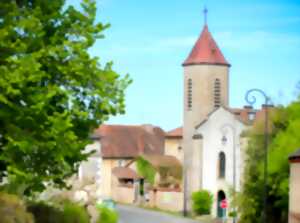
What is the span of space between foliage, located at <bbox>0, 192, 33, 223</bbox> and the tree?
54.9 inches

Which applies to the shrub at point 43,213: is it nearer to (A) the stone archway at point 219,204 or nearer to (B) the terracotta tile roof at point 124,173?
(A) the stone archway at point 219,204

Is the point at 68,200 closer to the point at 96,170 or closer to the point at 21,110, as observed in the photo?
the point at 21,110

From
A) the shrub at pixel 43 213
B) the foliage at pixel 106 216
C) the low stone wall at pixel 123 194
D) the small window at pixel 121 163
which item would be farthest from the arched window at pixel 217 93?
the shrub at pixel 43 213

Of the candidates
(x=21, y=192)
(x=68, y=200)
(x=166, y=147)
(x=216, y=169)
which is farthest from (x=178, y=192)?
(x=21, y=192)

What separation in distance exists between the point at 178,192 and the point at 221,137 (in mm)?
7417

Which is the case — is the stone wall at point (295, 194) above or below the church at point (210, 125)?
below

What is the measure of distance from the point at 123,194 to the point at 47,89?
73.3 meters

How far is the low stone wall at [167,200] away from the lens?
90.0 metres

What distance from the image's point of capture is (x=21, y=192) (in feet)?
104

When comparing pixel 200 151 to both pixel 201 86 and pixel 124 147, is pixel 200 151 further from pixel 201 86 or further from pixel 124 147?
pixel 124 147

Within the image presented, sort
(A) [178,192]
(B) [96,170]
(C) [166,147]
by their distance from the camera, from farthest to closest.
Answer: (C) [166,147]
(A) [178,192]
(B) [96,170]

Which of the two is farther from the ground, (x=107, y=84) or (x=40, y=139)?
(x=107, y=84)

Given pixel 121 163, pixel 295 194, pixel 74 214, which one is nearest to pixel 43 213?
pixel 74 214

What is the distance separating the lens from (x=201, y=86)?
9144 centimetres
